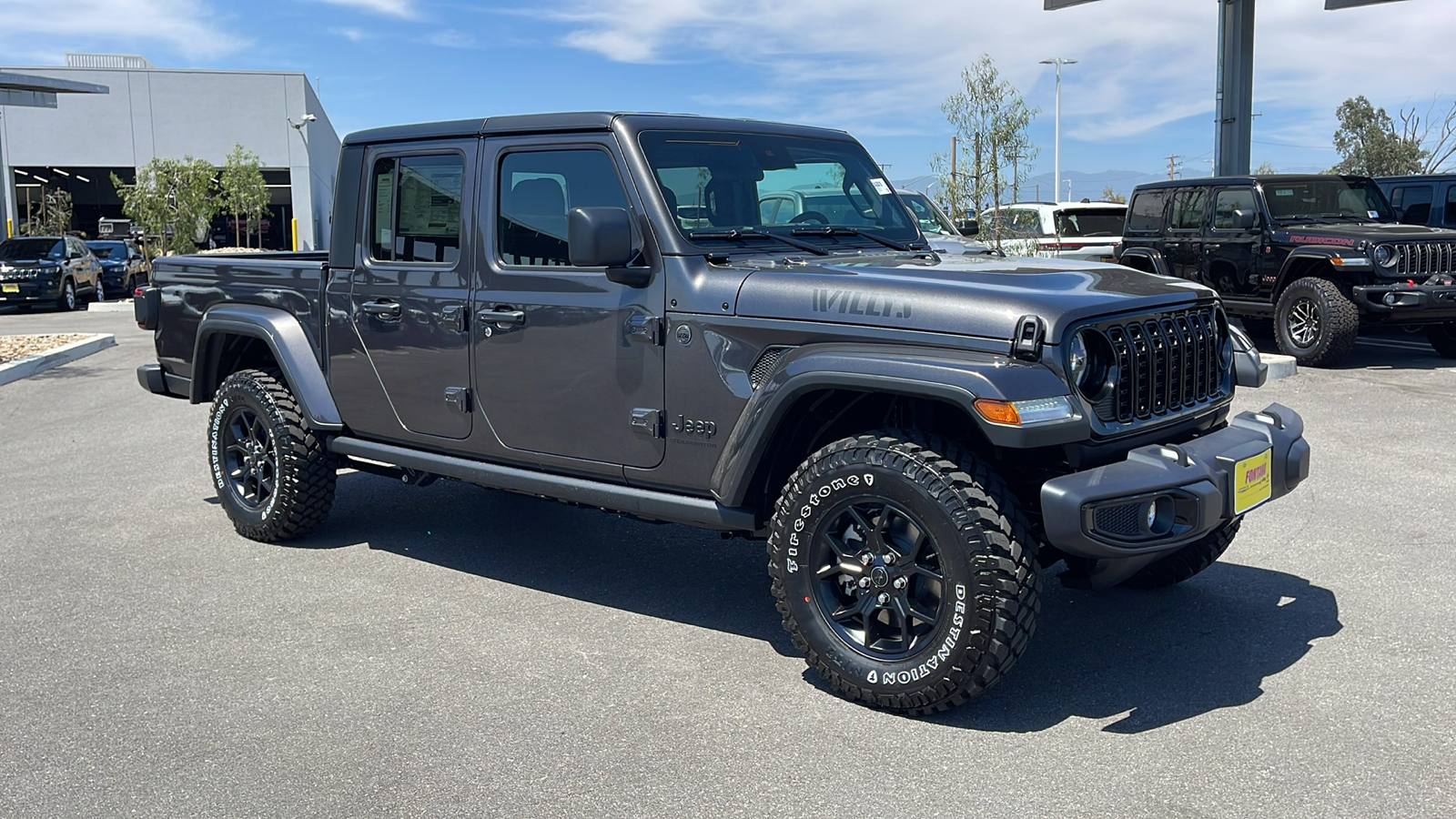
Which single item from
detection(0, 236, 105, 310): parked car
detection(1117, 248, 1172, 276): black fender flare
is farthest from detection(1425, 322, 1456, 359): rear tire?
detection(0, 236, 105, 310): parked car

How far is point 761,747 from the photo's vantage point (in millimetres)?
3793

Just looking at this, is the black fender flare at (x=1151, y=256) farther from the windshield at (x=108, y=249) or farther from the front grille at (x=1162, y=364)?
the windshield at (x=108, y=249)

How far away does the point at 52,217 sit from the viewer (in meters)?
48.7

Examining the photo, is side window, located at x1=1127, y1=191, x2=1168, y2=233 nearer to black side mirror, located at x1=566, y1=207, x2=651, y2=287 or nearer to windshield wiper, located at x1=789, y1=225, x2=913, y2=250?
windshield wiper, located at x1=789, y1=225, x2=913, y2=250

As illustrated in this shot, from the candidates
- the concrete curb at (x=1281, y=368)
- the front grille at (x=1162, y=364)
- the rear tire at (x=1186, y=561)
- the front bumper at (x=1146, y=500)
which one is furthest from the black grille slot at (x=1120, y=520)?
the concrete curb at (x=1281, y=368)

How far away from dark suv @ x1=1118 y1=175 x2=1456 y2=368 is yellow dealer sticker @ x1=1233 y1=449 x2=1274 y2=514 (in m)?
7.77

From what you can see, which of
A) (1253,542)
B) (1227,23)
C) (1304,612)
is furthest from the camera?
(1227,23)

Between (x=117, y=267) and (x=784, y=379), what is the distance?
29821mm

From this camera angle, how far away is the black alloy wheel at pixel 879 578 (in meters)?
3.99

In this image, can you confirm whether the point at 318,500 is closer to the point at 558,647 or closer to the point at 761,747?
the point at 558,647

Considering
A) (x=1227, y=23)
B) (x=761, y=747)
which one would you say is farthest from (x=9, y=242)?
(x=761, y=747)

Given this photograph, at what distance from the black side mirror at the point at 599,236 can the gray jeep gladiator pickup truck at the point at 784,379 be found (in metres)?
0.01

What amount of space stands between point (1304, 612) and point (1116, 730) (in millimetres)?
1558

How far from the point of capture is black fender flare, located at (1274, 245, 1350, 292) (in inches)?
477
